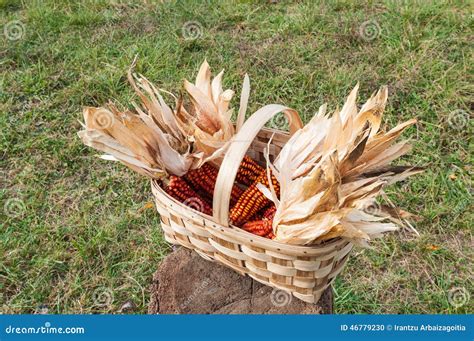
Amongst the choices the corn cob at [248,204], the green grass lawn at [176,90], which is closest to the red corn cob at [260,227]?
the corn cob at [248,204]

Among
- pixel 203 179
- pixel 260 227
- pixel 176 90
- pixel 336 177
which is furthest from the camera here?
pixel 176 90

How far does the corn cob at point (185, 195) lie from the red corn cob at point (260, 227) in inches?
5.6

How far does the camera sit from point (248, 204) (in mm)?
1899

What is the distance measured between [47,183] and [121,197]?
16.8 inches

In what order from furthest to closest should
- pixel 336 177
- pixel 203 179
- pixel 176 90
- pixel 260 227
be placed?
pixel 176 90, pixel 203 179, pixel 260 227, pixel 336 177

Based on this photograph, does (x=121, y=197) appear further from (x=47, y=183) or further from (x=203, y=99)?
(x=203, y=99)

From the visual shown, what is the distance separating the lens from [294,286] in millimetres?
1782

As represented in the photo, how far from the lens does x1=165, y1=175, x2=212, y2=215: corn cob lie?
1.90 m

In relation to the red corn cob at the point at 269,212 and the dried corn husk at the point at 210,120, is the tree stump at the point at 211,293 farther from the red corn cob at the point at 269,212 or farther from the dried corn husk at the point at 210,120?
the dried corn husk at the point at 210,120

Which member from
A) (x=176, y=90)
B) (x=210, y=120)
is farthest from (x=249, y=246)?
(x=176, y=90)

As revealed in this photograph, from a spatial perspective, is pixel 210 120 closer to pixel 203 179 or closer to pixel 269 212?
pixel 203 179

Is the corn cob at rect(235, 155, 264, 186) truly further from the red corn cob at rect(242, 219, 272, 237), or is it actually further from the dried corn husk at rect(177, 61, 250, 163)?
the red corn cob at rect(242, 219, 272, 237)

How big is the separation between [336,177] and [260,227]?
33 cm

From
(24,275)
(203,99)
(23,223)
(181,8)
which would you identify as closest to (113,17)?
(181,8)
